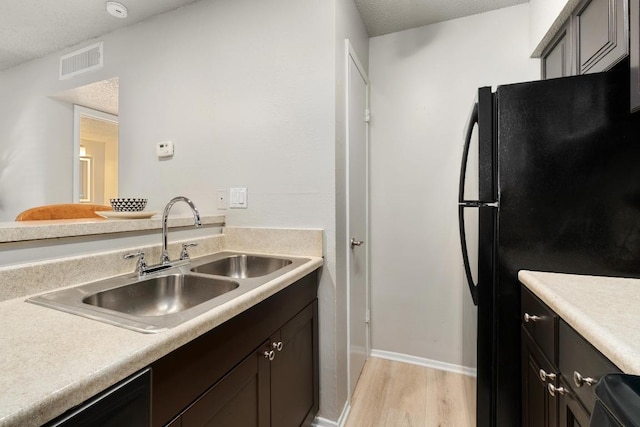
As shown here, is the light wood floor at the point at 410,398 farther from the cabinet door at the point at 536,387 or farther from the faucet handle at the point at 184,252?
the faucet handle at the point at 184,252

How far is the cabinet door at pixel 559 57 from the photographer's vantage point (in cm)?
145

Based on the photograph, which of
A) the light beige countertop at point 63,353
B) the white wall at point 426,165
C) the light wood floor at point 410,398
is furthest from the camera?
the white wall at point 426,165

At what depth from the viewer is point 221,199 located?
172 cm

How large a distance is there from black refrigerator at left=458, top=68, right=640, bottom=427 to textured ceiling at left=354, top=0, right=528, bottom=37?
3.50 ft

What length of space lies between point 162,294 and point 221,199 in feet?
2.29

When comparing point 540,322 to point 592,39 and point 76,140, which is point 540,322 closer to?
point 592,39

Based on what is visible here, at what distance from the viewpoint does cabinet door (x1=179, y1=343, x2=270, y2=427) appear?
0.76 meters

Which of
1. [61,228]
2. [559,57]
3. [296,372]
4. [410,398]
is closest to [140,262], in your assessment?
[61,228]

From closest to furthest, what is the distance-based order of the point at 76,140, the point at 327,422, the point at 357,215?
the point at 327,422, the point at 357,215, the point at 76,140

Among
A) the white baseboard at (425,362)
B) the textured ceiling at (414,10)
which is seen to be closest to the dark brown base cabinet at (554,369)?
the white baseboard at (425,362)

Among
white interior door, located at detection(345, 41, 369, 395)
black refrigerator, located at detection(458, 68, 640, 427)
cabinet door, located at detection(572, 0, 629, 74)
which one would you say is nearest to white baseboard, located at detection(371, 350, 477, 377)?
white interior door, located at detection(345, 41, 369, 395)

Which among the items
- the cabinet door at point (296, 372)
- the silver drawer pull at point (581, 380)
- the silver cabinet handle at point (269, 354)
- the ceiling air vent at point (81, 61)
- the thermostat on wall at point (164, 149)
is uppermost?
the ceiling air vent at point (81, 61)

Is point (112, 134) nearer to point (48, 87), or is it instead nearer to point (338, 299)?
point (48, 87)

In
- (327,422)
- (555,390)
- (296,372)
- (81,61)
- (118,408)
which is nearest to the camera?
(118,408)
